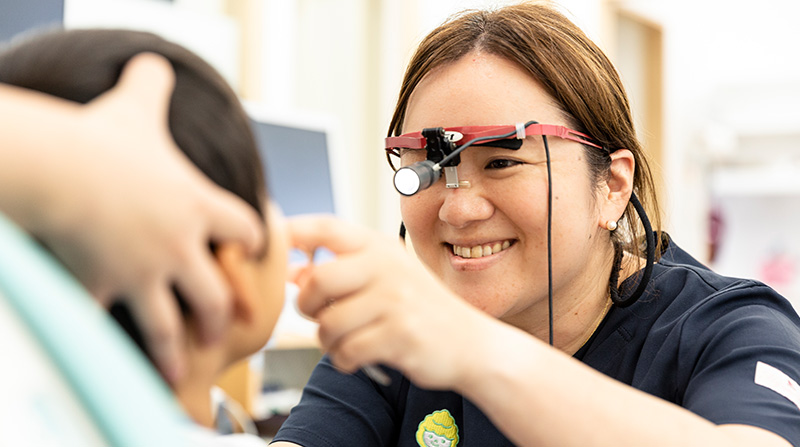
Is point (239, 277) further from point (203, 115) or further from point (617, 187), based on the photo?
point (617, 187)

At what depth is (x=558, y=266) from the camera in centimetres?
103

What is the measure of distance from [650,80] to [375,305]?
14.3ft

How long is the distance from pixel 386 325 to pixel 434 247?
53 centimetres

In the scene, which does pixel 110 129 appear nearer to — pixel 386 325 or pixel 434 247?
pixel 386 325

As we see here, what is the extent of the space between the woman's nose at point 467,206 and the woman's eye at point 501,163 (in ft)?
0.12

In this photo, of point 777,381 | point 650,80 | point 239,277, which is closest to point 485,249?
point 777,381

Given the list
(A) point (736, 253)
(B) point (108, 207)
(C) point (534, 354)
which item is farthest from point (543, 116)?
(A) point (736, 253)

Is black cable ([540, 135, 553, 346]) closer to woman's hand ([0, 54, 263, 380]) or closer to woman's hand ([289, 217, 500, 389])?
woman's hand ([289, 217, 500, 389])

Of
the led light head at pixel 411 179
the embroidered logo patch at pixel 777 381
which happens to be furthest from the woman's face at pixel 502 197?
the embroidered logo patch at pixel 777 381

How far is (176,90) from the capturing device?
0.49 metres

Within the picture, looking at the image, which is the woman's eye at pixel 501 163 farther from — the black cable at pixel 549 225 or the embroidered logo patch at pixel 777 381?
the embroidered logo patch at pixel 777 381

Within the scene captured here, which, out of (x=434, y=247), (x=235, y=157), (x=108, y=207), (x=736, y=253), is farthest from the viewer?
(x=736, y=253)

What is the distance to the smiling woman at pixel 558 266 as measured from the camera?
0.83 m

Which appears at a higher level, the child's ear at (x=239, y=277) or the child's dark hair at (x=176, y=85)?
the child's dark hair at (x=176, y=85)
